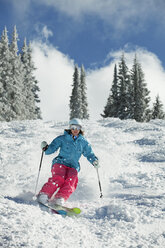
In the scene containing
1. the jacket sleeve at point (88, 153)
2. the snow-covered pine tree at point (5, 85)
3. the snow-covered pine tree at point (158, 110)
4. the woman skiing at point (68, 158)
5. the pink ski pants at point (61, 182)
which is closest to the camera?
the pink ski pants at point (61, 182)

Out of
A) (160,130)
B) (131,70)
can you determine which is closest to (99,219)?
(160,130)

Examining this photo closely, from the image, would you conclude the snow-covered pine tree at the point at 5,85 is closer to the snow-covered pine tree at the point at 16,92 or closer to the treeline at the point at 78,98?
the snow-covered pine tree at the point at 16,92

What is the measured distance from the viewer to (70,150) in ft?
17.3

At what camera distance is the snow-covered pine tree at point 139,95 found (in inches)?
1556

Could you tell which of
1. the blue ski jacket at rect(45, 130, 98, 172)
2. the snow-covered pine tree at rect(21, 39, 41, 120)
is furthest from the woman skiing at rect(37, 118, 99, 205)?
the snow-covered pine tree at rect(21, 39, 41, 120)

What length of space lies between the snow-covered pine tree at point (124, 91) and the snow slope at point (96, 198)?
30.3m

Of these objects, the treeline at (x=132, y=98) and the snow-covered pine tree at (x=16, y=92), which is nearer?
the snow-covered pine tree at (x=16, y=92)

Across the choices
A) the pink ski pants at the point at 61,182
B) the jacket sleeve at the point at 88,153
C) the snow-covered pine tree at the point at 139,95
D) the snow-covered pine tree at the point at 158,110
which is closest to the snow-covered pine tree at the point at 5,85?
the snow-covered pine tree at the point at 139,95

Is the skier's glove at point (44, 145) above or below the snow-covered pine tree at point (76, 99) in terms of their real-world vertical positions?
below

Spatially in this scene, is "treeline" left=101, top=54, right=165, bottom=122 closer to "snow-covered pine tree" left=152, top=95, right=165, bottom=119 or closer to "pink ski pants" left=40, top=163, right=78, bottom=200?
"snow-covered pine tree" left=152, top=95, right=165, bottom=119

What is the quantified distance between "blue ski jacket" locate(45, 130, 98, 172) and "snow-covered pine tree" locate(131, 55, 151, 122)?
35164 millimetres

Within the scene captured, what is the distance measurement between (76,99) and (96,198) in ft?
142

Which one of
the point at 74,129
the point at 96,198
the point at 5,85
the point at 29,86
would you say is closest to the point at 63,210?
the point at 96,198

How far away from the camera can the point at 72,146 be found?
5297 millimetres
